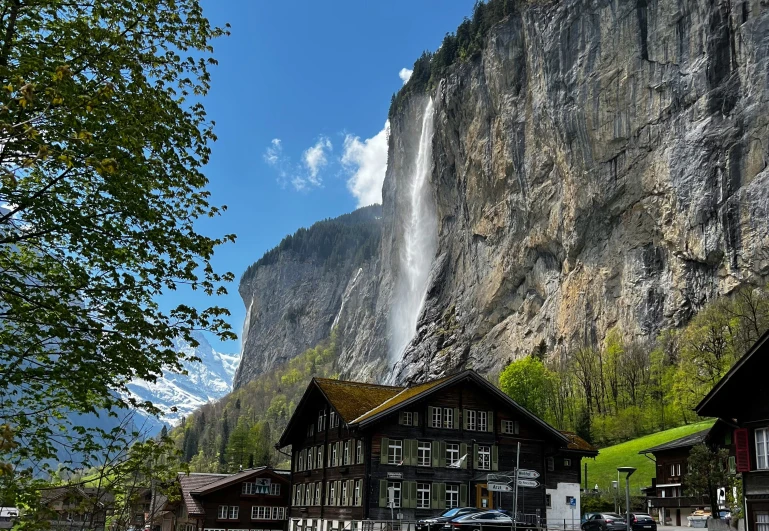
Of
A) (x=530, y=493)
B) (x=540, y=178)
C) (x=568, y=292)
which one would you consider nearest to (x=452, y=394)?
(x=530, y=493)

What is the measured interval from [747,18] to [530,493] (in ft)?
256

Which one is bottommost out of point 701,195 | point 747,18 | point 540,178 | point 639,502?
point 639,502

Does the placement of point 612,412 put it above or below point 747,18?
below

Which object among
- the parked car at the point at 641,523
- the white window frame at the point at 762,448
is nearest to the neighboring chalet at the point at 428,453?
the parked car at the point at 641,523

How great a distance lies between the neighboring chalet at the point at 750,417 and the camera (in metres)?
23.0

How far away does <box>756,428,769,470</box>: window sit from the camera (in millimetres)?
23031

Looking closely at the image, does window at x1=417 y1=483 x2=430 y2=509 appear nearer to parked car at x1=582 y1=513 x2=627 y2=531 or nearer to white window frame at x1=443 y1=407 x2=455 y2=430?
white window frame at x1=443 y1=407 x2=455 y2=430

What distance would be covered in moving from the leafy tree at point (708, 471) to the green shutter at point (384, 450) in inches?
803

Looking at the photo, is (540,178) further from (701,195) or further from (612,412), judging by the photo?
(612,412)

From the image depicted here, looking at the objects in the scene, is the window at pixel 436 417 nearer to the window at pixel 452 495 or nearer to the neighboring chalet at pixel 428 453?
the neighboring chalet at pixel 428 453

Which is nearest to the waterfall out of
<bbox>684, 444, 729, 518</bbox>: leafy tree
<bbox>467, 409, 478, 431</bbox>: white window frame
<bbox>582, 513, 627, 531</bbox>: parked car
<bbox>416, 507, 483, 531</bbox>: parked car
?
<bbox>684, 444, 729, 518</bbox>: leafy tree

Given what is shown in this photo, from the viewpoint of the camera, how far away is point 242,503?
62.4 metres

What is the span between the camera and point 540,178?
5074 inches

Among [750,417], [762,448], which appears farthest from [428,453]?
[762,448]
